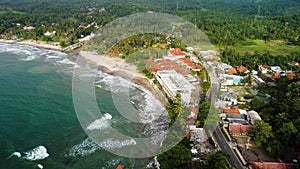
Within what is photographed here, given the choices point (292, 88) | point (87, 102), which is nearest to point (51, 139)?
point (87, 102)

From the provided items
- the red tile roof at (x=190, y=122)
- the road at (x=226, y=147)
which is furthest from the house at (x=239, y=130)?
the red tile roof at (x=190, y=122)

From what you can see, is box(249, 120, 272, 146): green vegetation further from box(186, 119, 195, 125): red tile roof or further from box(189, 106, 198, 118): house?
box(189, 106, 198, 118): house

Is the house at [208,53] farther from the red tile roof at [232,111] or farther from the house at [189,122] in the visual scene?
the house at [189,122]

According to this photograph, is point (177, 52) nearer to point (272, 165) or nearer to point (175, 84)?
point (175, 84)

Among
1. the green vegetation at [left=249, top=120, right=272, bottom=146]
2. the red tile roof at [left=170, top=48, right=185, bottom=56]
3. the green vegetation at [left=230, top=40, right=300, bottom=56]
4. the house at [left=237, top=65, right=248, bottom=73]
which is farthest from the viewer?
the green vegetation at [left=230, top=40, right=300, bottom=56]

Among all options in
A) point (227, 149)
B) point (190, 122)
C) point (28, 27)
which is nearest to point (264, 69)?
point (190, 122)

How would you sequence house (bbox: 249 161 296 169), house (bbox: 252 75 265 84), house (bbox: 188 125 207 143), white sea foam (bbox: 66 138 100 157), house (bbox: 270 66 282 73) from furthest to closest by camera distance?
1. house (bbox: 270 66 282 73)
2. house (bbox: 252 75 265 84)
3. house (bbox: 188 125 207 143)
4. white sea foam (bbox: 66 138 100 157)
5. house (bbox: 249 161 296 169)

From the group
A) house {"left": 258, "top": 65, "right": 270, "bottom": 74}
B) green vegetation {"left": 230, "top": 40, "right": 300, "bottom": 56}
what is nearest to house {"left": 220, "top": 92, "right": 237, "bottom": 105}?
house {"left": 258, "top": 65, "right": 270, "bottom": 74}
